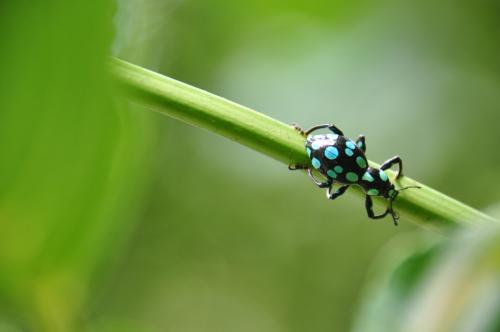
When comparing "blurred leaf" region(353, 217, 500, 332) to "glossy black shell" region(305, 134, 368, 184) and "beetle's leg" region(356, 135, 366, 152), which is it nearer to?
"glossy black shell" region(305, 134, 368, 184)

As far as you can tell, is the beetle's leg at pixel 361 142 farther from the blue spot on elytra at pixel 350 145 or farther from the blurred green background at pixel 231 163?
the blurred green background at pixel 231 163

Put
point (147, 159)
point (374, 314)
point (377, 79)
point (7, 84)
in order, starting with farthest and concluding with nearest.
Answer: point (377, 79) → point (374, 314) → point (147, 159) → point (7, 84)

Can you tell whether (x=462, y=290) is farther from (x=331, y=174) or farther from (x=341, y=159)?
(x=341, y=159)

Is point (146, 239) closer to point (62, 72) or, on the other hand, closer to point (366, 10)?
point (366, 10)

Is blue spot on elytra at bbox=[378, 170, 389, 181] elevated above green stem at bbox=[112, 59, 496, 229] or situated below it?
above

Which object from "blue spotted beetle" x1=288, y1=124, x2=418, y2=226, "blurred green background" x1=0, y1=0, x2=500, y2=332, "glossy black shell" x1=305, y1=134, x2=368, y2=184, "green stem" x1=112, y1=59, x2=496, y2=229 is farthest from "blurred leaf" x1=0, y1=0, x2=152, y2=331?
"glossy black shell" x1=305, y1=134, x2=368, y2=184

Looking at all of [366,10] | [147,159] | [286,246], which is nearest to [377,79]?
[366,10]
